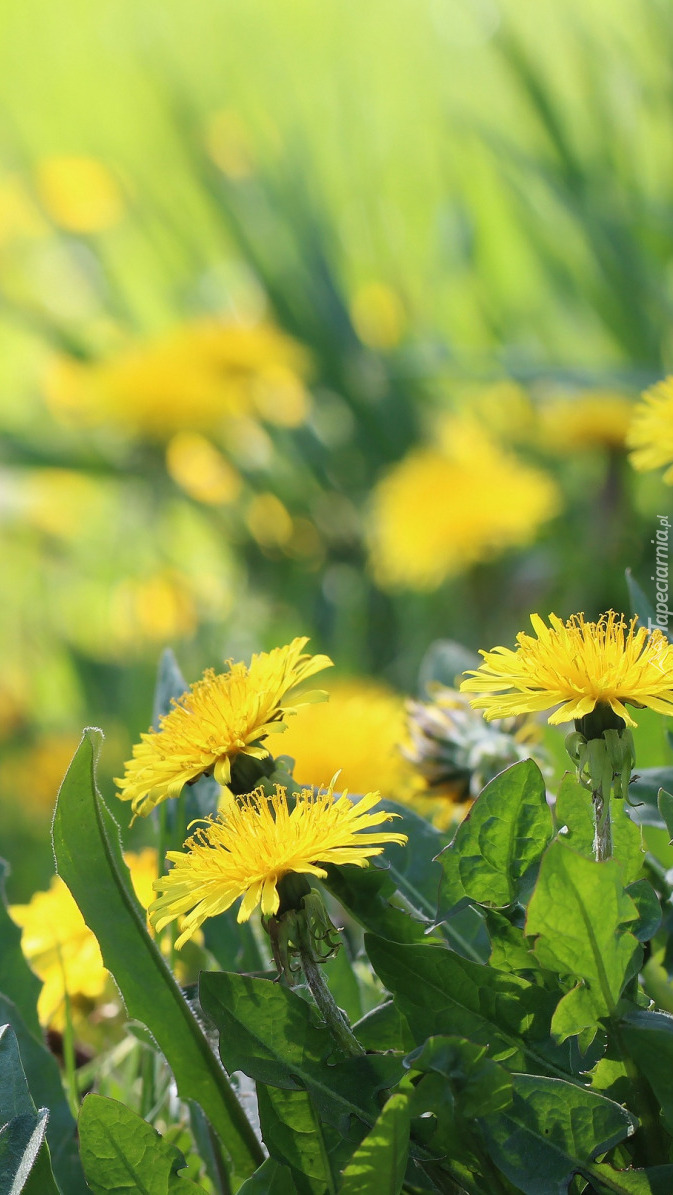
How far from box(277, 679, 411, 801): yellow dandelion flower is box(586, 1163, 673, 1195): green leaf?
0.33 meters

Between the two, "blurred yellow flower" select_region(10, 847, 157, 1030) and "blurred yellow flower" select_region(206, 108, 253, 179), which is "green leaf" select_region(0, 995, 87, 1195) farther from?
"blurred yellow flower" select_region(206, 108, 253, 179)

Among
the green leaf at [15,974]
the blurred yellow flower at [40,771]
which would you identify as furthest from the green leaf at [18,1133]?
the blurred yellow flower at [40,771]

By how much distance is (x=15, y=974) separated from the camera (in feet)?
→ 1.73

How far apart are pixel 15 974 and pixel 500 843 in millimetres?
242

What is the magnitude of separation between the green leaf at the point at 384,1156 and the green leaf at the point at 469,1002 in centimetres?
4

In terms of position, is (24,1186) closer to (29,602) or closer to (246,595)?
(246,595)

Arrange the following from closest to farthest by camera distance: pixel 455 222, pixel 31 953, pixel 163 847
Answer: pixel 163 847
pixel 31 953
pixel 455 222

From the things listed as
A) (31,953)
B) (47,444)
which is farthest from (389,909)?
(47,444)

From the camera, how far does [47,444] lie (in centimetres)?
198

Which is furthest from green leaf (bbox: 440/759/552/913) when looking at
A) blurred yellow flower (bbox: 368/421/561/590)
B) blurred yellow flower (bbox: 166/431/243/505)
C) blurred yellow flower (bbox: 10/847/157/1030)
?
blurred yellow flower (bbox: 166/431/243/505)

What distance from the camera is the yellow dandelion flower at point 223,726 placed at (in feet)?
1.36

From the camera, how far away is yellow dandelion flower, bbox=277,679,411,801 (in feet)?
2.39

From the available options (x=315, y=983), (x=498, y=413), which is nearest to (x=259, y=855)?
(x=315, y=983)

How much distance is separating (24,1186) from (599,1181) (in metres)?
0.19
